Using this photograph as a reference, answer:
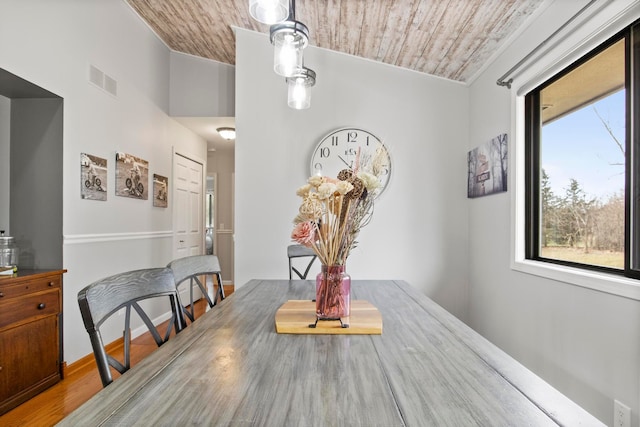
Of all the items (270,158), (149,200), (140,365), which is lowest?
(140,365)

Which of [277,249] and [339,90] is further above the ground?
[339,90]

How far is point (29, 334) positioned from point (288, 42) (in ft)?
7.57

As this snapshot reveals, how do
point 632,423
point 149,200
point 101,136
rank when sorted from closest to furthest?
point 632,423, point 101,136, point 149,200

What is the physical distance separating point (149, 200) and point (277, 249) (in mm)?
1498

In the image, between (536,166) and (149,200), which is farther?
(149,200)

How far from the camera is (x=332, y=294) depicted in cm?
130

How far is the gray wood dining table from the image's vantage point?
678 millimetres

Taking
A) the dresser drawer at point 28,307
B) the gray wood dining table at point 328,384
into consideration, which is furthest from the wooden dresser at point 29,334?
the gray wood dining table at point 328,384

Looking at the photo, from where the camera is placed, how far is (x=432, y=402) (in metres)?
0.74

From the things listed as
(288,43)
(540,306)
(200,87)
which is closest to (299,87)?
(288,43)

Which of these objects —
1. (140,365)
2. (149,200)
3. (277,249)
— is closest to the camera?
(140,365)

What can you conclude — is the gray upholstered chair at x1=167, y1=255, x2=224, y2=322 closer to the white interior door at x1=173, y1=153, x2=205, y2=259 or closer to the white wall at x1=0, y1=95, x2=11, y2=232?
the white wall at x1=0, y1=95, x2=11, y2=232

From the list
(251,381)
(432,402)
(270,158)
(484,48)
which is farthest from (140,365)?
(484,48)

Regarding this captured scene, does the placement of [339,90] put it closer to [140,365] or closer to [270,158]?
[270,158]
